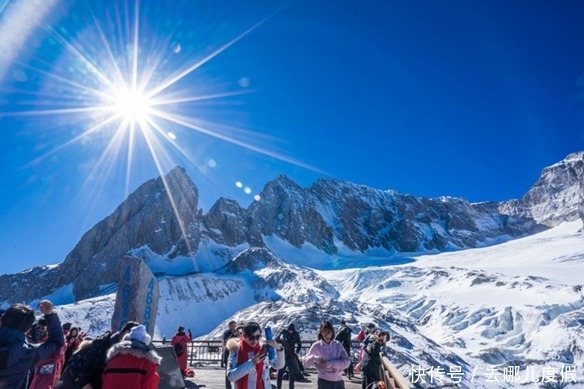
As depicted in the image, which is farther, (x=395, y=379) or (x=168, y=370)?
(x=168, y=370)

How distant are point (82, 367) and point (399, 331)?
161ft

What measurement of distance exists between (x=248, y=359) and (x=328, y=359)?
149cm

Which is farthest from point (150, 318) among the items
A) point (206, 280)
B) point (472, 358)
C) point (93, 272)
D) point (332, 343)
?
point (93, 272)

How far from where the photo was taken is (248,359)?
4.44m

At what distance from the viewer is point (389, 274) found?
109500mm

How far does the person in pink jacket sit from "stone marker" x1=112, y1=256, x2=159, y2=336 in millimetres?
6603

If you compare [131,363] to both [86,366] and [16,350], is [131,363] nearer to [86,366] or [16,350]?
[86,366]

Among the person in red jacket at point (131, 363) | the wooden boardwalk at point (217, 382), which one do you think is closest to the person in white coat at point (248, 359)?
the person in red jacket at point (131, 363)

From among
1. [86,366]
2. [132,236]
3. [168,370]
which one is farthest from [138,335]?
[132,236]

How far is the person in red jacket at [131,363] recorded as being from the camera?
3492 millimetres

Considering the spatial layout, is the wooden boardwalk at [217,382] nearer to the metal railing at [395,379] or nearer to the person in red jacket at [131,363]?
the metal railing at [395,379]

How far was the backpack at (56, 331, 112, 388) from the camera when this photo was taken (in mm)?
3561

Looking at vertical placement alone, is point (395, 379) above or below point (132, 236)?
below

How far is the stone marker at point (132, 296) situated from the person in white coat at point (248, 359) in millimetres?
7025
